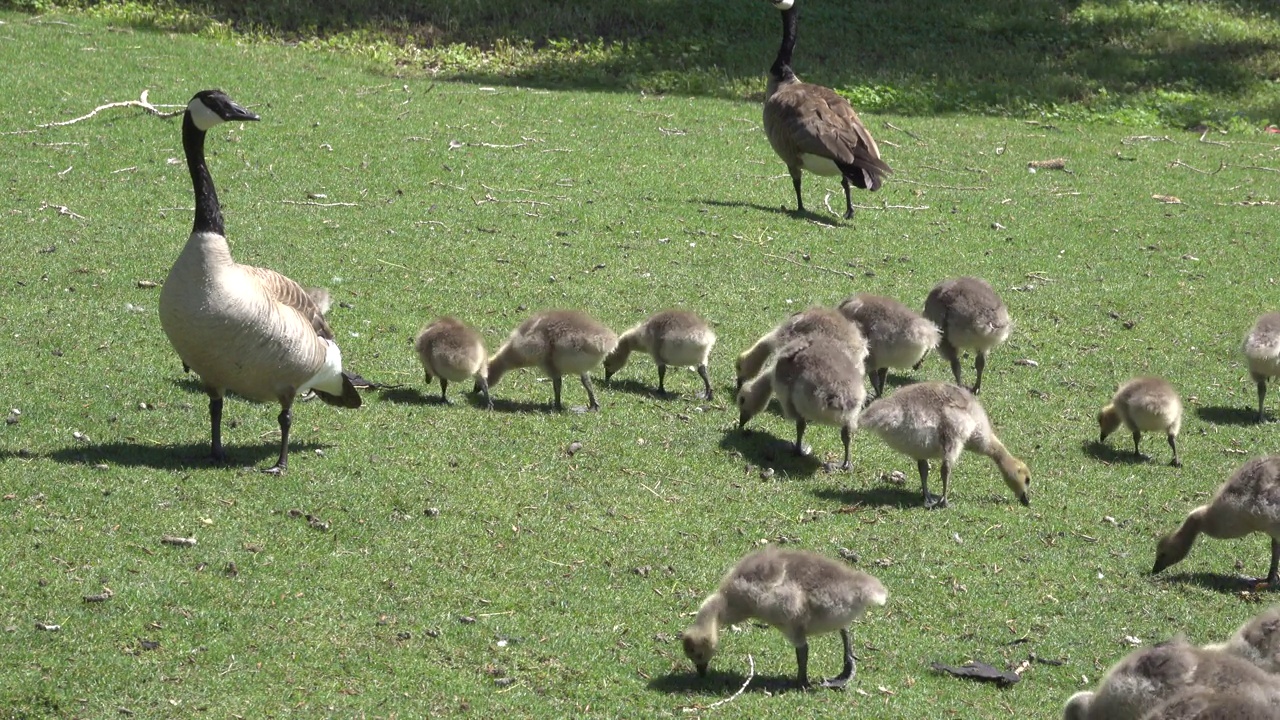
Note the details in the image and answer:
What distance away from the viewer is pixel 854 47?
26.5 meters

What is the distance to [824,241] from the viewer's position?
1602 cm

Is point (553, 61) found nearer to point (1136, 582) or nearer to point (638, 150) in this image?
point (638, 150)

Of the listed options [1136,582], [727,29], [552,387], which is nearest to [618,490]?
[552,387]

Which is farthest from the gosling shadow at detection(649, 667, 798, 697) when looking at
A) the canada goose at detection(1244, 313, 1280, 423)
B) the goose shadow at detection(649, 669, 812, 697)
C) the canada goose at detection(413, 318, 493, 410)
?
the canada goose at detection(1244, 313, 1280, 423)

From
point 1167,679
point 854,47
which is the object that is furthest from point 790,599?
point 854,47

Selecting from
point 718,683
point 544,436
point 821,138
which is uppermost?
point 821,138

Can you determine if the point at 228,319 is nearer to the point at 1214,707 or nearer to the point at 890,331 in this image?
the point at 890,331

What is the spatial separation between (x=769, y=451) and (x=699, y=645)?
361 centimetres

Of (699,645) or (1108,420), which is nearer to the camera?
(699,645)

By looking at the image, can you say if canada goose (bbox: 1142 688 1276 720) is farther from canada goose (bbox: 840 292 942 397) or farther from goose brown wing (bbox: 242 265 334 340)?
goose brown wing (bbox: 242 265 334 340)

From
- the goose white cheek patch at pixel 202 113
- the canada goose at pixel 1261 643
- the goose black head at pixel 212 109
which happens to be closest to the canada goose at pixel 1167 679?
the canada goose at pixel 1261 643

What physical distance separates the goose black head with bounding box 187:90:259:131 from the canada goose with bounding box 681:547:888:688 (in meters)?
4.76

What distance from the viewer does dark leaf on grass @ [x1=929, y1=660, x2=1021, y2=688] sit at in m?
7.54

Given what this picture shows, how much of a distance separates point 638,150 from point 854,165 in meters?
3.87
